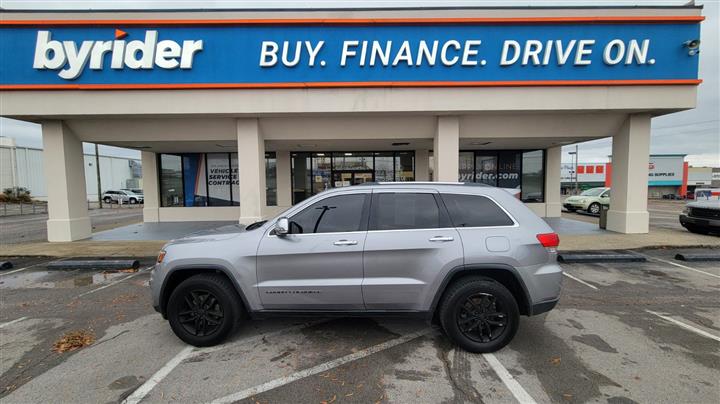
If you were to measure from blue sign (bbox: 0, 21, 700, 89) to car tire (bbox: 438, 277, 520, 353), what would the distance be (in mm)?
7065

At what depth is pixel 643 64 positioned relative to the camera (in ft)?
29.3

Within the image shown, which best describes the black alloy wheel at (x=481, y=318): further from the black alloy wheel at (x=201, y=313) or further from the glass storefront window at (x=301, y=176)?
the glass storefront window at (x=301, y=176)

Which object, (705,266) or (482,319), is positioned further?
(705,266)

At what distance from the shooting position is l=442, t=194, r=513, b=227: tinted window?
11.4 feet

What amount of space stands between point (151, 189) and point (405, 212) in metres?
15.2

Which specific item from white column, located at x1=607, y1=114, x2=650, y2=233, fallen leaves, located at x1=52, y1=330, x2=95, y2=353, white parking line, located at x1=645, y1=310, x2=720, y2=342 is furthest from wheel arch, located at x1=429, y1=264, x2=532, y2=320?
white column, located at x1=607, y1=114, x2=650, y2=233

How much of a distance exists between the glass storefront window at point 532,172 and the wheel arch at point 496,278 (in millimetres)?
13125

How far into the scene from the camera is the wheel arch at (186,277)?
3.46m

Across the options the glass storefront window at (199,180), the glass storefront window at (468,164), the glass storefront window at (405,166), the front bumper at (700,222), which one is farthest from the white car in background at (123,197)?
the front bumper at (700,222)

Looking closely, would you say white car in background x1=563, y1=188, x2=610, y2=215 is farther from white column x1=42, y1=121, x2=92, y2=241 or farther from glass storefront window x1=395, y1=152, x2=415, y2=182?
Result: white column x1=42, y1=121, x2=92, y2=241

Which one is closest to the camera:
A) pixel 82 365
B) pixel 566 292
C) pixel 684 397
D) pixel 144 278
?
pixel 684 397

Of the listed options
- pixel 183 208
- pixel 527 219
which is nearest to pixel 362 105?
pixel 527 219

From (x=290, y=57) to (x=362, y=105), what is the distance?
2.46m

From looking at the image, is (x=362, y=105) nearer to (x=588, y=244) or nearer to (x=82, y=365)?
(x=588, y=244)
